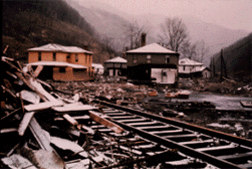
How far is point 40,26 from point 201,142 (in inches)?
209

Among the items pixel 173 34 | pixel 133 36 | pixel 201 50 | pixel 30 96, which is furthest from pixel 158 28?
pixel 30 96

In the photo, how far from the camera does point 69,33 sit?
22.5 feet

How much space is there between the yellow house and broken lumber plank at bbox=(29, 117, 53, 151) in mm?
2702

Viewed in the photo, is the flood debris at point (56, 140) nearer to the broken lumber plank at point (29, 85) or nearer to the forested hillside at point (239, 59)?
the broken lumber plank at point (29, 85)

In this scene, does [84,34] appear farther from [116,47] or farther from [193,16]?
[193,16]

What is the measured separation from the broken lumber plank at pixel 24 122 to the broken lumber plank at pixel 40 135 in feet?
0.34

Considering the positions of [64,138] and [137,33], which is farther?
[137,33]

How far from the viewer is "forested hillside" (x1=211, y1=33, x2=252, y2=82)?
16.9 feet

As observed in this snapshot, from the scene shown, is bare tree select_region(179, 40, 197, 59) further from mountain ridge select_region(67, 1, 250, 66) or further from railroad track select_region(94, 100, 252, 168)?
railroad track select_region(94, 100, 252, 168)

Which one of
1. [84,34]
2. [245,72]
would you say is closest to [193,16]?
[245,72]

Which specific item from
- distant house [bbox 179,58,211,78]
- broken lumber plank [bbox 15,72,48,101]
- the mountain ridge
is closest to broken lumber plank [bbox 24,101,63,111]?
broken lumber plank [bbox 15,72,48,101]

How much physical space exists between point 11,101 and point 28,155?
161 centimetres

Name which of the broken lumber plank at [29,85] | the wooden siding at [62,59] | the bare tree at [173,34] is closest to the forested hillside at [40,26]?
the wooden siding at [62,59]

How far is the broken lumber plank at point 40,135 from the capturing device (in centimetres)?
342
